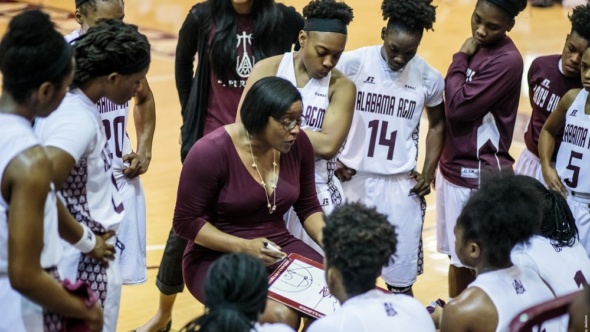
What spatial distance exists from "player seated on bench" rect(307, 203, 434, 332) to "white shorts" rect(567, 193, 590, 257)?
2.11 m

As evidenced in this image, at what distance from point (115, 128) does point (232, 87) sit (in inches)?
29.3

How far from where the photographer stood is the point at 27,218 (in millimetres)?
2836

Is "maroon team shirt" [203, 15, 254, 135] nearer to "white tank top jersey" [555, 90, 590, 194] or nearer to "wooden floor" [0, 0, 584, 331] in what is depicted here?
"wooden floor" [0, 0, 584, 331]

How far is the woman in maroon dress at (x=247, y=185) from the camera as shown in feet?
13.8

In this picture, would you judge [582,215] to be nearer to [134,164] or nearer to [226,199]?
[226,199]

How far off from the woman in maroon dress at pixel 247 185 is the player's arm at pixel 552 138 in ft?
4.89

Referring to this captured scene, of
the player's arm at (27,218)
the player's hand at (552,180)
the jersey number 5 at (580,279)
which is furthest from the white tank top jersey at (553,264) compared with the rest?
the player's arm at (27,218)

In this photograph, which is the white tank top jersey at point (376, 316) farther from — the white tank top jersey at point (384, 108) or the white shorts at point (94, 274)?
the white tank top jersey at point (384, 108)

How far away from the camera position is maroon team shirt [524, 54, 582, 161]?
5.28 meters

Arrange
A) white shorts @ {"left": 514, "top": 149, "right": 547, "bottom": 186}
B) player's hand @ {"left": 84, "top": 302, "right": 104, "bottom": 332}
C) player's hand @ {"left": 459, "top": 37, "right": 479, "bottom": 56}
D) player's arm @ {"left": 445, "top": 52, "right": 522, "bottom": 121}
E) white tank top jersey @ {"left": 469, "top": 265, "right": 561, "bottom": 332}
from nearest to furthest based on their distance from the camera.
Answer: player's hand @ {"left": 84, "top": 302, "right": 104, "bottom": 332}, white tank top jersey @ {"left": 469, "top": 265, "right": 561, "bottom": 332}, player's arm @ {"left": 445, "top": 52, "right": 522, "bottom": 121}, player's hand @ {"left": 459, "top": 37, "right": 479, "bottom": 56}, white shorts @ {"left": 514, "top": 149, "right": 547, "bottom": 186}

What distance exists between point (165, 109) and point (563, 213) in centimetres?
528

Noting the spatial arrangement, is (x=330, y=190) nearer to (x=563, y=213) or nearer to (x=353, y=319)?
(x=563, y=213)

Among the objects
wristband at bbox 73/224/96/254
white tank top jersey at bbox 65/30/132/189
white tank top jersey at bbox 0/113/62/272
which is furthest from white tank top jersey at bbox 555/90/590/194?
white tank top jersey at bbox 0/113/62/272

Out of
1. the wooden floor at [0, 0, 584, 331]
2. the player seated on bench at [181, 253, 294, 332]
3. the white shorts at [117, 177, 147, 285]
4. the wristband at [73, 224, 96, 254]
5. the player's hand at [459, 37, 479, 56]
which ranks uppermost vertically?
the player's hand at [459, 37, 479, 56]
